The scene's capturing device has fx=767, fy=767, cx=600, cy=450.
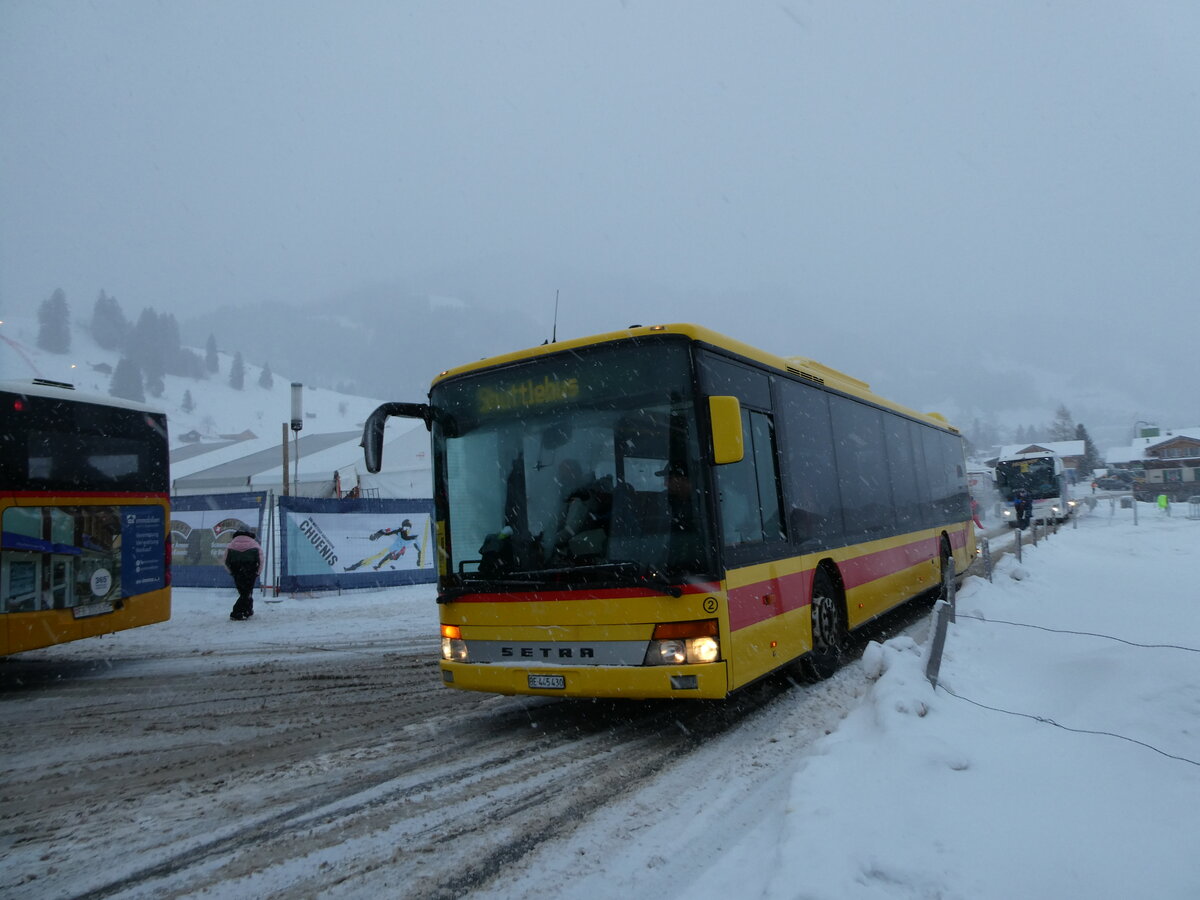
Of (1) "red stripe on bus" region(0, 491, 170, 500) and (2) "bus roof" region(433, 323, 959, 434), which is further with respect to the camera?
(1) "red stripe on bus" region(0, 491, 170, 500)

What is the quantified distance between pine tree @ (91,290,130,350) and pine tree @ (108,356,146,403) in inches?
1267

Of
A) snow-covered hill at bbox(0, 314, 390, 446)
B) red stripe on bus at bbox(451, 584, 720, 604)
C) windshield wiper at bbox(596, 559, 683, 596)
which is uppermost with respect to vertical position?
snow-covered hill at bbox(0, 314, 390, 446)

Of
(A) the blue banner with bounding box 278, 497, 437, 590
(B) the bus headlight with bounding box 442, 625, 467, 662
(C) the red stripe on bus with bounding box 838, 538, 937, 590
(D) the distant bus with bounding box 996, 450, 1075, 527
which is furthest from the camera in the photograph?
(D) the distant bus with bounding box 996, 450, 1075, 527

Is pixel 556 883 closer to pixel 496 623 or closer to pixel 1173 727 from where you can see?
pixel 496 623

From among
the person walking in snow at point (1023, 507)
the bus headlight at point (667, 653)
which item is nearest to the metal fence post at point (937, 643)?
the bus headlight at point (667, 653)

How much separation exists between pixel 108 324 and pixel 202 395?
36.4 meters

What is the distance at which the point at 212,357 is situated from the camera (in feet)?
602

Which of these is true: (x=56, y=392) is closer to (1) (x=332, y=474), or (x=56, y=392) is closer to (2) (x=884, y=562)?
(2) (x=884, y=562)

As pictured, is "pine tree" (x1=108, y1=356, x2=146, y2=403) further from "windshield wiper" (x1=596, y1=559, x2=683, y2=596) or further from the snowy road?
"windshield wiper" (x1=596, y1=559, x2=683, y2=596)

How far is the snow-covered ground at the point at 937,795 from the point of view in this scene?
10.2ft

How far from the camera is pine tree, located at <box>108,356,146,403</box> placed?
14000 centimetres

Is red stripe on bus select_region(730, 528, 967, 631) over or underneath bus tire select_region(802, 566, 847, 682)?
over

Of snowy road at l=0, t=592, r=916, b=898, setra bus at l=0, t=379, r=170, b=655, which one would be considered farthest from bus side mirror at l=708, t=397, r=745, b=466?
setra bus at l=0, t=379, r=170, b=655

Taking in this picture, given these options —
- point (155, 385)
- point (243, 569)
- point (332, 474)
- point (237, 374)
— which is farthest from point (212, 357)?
point (243, 569)
